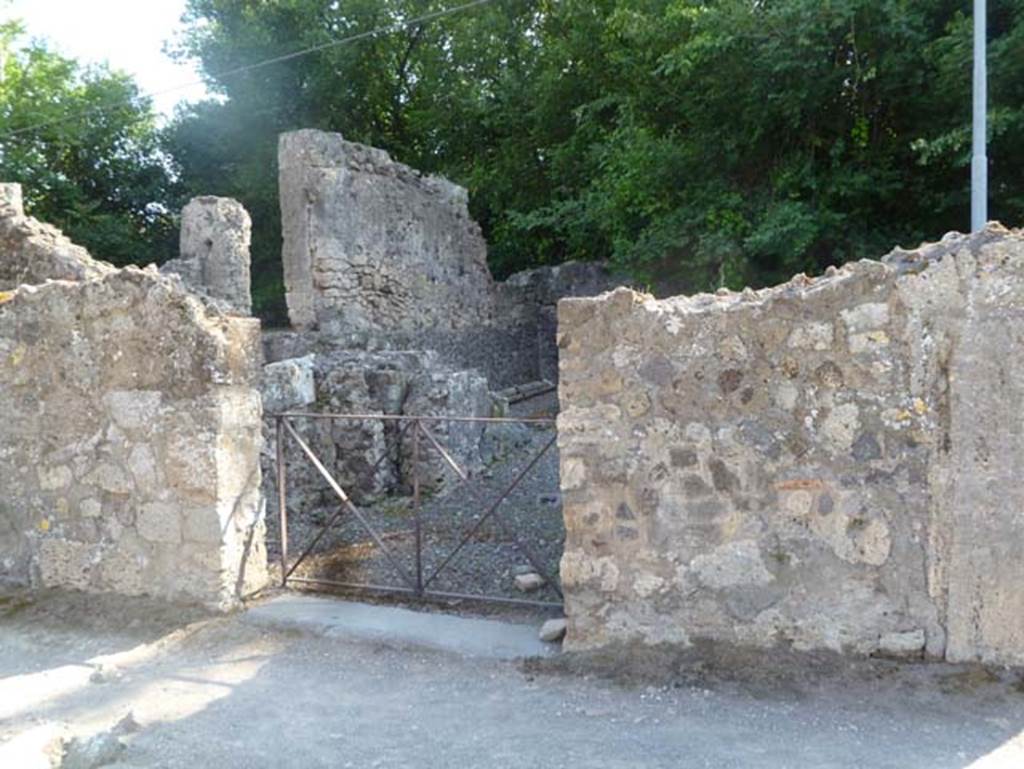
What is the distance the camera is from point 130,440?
14.5 feet

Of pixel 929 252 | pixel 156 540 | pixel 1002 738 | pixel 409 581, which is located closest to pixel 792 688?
pixel 1002 738

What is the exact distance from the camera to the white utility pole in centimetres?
753

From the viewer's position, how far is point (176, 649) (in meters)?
4.07

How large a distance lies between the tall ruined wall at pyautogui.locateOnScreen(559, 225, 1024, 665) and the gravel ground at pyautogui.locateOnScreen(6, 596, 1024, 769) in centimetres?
28

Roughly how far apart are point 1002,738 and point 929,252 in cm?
177

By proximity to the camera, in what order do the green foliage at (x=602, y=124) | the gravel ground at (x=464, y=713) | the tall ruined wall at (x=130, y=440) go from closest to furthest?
1. the gravel ground at (x=464, y=713)
2. the tall ruined wall at (x=130, y=440)
3. the green foliage at (x=602, y=124)

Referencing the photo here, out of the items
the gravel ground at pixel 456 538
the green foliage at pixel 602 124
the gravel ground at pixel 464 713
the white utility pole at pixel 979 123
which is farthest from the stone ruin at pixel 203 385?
the white utility pole at pixel 979 123

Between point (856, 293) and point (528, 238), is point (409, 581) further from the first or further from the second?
point (528, 238)

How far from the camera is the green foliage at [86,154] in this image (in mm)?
19922

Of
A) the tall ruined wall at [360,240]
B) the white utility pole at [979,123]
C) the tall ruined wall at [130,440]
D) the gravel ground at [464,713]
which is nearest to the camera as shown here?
the gravel ground at [464,713]

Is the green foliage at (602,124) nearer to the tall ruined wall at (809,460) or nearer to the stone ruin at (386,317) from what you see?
the stone ruin at (386,317)

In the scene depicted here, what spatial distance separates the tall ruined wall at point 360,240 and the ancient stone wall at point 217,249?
0.89 m

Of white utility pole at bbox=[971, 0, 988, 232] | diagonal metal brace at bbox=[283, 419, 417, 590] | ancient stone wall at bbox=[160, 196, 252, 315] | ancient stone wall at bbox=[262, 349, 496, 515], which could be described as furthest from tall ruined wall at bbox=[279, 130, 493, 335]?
white utility pole at bbox=[971, 0, 988, 232]

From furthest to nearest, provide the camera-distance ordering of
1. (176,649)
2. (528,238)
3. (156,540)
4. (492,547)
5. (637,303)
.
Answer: (528,238) → (492,547) → (156,540) → (176,649) → (637,303)
